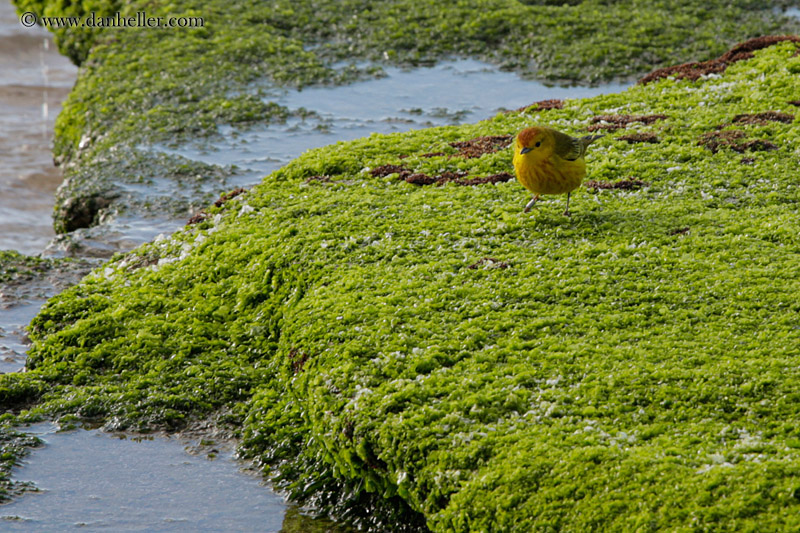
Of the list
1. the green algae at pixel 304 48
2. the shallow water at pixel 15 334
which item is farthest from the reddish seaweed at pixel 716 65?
the shallow water at pixel 15 334

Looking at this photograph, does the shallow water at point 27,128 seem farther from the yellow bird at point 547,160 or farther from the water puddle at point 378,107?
the yellow bird at point 547,160

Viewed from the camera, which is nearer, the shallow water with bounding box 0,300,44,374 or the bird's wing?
the bird's wing

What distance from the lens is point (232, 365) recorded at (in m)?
7.84

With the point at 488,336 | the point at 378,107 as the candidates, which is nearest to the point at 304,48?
the point at 378,107

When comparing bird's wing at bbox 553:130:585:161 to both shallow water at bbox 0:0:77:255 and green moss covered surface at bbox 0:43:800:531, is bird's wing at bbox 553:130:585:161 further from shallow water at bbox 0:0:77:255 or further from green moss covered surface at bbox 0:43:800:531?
shallow water at bbox 0:0:77:255

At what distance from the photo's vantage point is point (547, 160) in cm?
773

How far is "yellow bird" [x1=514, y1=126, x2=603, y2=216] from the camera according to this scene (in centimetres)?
773

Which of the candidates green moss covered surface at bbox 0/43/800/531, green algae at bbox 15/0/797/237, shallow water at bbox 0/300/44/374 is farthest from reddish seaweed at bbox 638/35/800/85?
shallow water at bbox 0/300/44/374

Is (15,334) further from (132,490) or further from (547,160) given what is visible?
(547,160)

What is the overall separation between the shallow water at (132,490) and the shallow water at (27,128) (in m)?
8.57

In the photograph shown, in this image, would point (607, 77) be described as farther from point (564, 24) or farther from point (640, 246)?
point (640, 246)

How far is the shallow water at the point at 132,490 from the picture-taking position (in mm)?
6145

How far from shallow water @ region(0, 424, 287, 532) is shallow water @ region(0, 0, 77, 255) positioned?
857 cm

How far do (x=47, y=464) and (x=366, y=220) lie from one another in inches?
150
